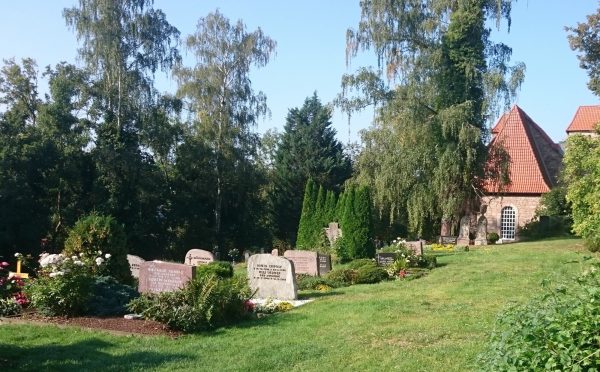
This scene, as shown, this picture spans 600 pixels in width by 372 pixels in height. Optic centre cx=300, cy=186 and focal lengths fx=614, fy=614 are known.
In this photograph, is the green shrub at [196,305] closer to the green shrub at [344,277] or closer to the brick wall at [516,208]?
the green shrub at [344,277]

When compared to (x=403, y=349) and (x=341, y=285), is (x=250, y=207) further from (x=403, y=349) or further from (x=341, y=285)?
(x=403, y=349)

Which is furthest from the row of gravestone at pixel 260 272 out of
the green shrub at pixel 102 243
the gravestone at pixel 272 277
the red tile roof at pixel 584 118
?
the red tile roof at pixel 584 118

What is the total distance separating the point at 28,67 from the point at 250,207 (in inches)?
617

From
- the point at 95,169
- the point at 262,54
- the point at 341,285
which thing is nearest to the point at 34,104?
the point at 95,169

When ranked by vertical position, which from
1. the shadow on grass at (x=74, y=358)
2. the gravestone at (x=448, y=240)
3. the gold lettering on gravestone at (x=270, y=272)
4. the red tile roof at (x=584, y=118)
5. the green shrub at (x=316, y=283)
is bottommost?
the shadow on grass at (x=74, y=358)

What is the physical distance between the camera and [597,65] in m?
28.0

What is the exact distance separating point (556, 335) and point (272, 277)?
10277 millimetres

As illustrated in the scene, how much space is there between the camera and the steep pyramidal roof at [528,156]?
35.7 metres

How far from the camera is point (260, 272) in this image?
1371cm

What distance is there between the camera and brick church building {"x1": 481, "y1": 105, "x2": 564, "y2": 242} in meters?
35.5

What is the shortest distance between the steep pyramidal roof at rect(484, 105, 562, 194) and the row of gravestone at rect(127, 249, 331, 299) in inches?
783

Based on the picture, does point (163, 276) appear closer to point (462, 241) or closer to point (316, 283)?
point (316, 283)

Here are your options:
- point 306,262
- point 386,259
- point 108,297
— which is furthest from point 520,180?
point 108,297

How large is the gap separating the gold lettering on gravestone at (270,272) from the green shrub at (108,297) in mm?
2869
